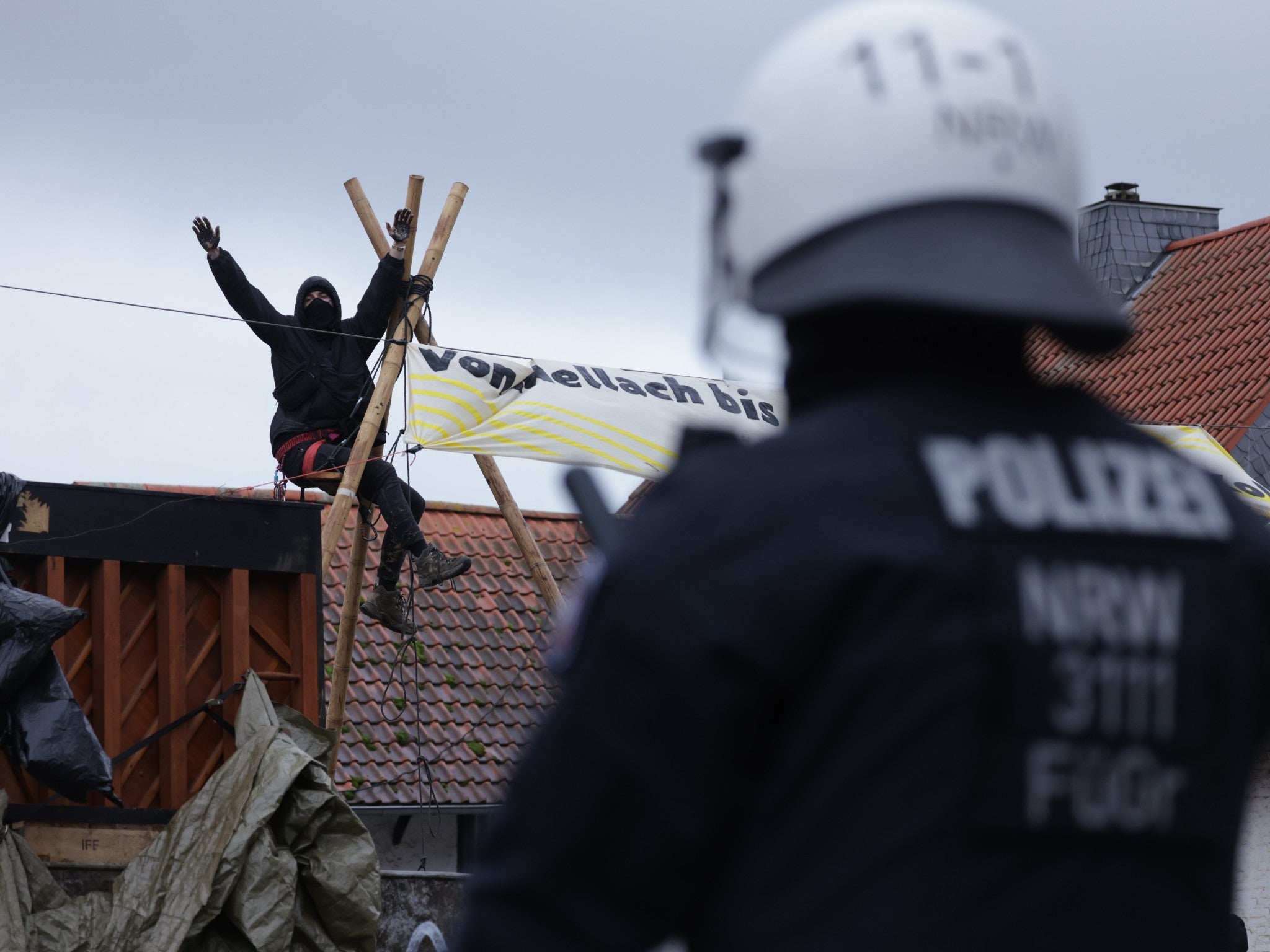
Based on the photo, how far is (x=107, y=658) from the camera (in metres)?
8.71

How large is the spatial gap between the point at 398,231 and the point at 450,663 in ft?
23.4

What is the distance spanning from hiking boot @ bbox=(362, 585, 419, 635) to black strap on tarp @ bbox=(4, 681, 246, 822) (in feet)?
5.87

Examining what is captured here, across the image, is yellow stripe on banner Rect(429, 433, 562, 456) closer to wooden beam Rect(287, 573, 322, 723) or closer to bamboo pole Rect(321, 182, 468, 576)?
bamboo pole Rect(321, 182, 468, 576)

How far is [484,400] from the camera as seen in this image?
10.6 metres

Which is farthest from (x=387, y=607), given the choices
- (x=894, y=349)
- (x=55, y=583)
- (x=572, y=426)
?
(x=894, y=349)

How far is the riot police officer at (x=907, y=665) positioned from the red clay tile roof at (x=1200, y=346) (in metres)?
14.5

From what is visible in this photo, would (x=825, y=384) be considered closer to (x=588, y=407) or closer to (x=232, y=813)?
(x=232, y=813)

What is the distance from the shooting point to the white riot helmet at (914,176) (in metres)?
1.35

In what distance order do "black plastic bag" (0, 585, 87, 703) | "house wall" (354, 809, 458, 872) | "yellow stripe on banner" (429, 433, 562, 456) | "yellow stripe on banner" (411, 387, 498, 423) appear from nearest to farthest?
1. "black plastic bag" (0, 585, 87, 703)
2. "yellow stripe on banner" (429, 433, 562, 456)
3. "yellow stripe on banner" (411, 387, 498, 423)
4. "house wall" (354, 809, 458, 872)

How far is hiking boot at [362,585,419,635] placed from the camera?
10914 millimetres

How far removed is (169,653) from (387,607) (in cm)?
216

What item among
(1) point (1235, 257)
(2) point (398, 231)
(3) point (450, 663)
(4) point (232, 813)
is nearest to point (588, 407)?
(2) point (398, 231)

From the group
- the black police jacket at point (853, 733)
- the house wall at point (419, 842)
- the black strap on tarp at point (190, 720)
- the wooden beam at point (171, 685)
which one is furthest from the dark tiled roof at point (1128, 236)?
the black police jacket at point (853, 733)

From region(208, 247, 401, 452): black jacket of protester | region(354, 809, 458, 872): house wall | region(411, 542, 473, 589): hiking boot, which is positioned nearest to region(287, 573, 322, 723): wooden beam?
region(411, 542, 473, 589): hiking boot
